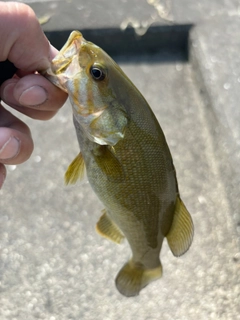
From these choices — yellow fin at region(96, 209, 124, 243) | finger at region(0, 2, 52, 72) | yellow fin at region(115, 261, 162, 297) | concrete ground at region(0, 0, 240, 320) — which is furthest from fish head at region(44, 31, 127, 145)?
concrete ground at region(0, 0, 240, 320)

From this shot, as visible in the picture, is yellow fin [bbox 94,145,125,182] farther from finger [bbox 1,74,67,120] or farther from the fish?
finger [bbox 1,74,67,120]

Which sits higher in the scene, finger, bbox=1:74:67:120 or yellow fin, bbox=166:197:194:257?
finger, bbox=1:74:67:120

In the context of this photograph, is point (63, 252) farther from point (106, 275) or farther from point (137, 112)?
point (137, 112)

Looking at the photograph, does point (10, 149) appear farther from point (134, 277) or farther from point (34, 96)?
point (134, 277)

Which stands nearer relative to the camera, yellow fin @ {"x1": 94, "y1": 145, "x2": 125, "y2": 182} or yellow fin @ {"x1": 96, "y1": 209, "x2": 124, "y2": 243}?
yellow fin @ {"x1": 94, "y1": 145, "x2": 125, "y2": 182}

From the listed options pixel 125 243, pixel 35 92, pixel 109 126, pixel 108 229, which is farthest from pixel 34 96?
pixel 125 243

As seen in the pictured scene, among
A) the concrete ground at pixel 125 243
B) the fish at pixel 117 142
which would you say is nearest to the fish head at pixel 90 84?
A: the fish at pixel 117 142

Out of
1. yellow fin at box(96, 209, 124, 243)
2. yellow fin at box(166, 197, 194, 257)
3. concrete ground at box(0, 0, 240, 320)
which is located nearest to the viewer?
yellow fin at box(166, 197, 194, 257)

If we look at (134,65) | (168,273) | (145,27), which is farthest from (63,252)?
(145,27)
